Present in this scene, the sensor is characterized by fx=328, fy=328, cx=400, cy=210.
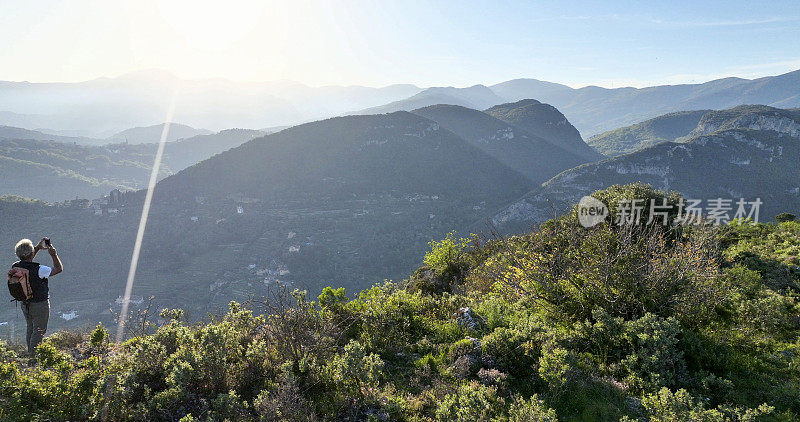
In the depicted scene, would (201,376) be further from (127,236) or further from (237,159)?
(237,159)

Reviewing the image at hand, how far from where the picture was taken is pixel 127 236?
112 meters

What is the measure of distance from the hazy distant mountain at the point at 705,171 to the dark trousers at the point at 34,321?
102 meters

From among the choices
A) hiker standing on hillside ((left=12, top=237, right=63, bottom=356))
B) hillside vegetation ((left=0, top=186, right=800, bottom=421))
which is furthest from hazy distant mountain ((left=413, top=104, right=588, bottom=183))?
hiker standing on hillside ((left=12, top=237, right=63, bottom=356))

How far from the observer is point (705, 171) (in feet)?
407

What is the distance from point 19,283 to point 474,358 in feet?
27.4

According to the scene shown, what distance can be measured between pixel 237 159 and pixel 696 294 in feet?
552

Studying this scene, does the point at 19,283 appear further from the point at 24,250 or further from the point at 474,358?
the point at 474,358

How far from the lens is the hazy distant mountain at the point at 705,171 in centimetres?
10804

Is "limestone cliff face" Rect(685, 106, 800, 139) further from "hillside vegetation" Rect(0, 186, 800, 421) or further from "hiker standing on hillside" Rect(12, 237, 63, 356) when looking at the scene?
"hiker standing on hillside" Rect(12, 237, 63, 356)

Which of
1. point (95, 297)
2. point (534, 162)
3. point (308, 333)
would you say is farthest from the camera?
point (534, 162)

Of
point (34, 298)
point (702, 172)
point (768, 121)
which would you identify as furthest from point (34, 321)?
point (768, 121)

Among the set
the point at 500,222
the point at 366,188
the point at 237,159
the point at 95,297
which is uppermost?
the point at 237,159

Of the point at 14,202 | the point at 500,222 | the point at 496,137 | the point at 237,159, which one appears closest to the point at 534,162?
the point at 496,137

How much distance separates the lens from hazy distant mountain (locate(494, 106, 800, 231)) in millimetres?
108044
